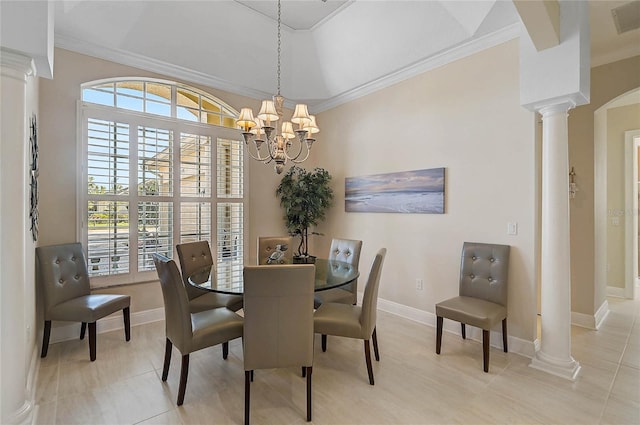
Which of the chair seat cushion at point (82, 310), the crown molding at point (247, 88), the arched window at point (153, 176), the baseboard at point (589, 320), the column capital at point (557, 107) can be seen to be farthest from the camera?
the baseboard at point (589, 320)

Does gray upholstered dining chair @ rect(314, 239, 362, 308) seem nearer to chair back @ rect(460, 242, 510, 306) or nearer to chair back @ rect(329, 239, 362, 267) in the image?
chair back @ rect(329, 239, 362, 267)

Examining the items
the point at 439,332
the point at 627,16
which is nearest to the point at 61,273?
the point at 439,332

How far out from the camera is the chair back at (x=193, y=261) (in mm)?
3145

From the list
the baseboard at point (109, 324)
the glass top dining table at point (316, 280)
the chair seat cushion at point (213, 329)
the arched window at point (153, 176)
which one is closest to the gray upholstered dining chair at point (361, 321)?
the glass top dining table at point (316, 280)

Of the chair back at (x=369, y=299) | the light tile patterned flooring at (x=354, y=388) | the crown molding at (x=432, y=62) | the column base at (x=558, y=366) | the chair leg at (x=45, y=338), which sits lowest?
the light tile patterned flooring at (x=354, y=388)

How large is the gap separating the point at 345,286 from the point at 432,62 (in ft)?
9.44

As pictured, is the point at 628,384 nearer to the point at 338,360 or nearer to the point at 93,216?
the point at 338,360

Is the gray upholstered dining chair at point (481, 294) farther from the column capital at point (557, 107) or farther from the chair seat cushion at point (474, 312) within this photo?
the column capital at point (557, 107)

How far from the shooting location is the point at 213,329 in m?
2.29

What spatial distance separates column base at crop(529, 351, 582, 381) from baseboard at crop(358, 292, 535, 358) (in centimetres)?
21

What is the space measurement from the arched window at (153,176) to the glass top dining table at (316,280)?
0.86 ft

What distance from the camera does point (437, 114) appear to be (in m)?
3.64

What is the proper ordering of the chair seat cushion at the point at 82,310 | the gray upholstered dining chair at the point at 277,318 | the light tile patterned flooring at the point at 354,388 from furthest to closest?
the chair seat cushion at the point at 82,310, the light tile patterned flooring at the point at 354,388, the gray upholstered dining chair at the point at 277,318

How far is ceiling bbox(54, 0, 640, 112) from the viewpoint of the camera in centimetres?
310
